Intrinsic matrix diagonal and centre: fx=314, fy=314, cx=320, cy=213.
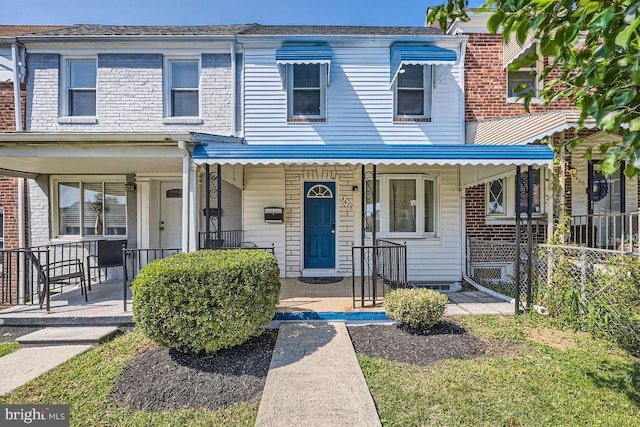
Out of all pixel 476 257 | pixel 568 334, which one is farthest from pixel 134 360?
pixel 476 257

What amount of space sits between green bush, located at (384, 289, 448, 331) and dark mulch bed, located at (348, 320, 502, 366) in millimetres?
204

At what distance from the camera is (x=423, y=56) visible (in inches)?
277

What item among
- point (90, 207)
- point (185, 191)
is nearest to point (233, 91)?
point (185, 191)

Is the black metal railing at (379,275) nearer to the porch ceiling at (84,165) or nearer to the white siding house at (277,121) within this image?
the white siding house at (277,121)

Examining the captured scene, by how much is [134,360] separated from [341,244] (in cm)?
498

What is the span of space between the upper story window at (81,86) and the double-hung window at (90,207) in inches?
70.5

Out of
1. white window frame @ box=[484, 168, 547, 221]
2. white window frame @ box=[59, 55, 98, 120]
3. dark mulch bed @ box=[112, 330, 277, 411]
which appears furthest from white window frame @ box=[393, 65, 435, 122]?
white window frame @ box=[59, 55, 98, 120]

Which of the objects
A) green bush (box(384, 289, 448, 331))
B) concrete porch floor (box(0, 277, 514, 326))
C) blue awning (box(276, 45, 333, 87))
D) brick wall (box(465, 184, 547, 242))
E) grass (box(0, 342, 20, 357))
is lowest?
grass (box(0, 342, 20, 357))

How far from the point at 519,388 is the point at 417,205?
5052 mm

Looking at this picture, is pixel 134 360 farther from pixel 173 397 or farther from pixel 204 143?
pixel 204 143

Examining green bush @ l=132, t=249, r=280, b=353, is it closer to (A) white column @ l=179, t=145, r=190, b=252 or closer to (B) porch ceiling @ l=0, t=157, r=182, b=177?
(A) white column @ l=179, t=145, r=190, b=252

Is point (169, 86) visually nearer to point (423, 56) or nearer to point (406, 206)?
point (423, 56)

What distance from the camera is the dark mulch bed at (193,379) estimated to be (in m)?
3.14

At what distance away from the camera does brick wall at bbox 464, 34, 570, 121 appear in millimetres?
7992
